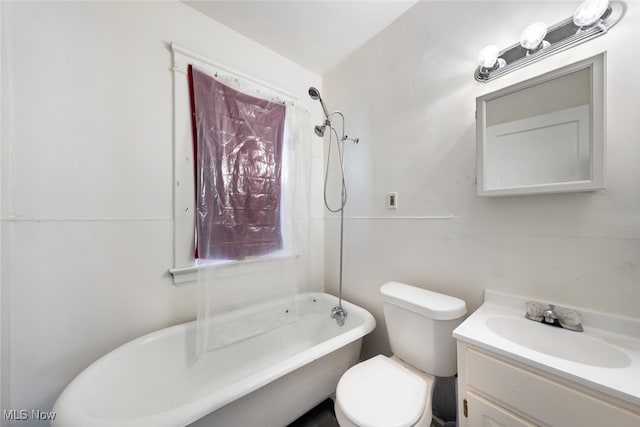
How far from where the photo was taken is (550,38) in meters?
0.91

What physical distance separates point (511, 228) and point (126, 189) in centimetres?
202

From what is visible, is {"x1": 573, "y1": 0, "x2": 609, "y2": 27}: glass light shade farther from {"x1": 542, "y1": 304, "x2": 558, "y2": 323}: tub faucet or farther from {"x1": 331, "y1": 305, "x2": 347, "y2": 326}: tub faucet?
{"x1": 331, "y1": 305, "x2": 347, "y2": 326}: tub faucet

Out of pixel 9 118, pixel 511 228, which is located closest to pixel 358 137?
pixel 511 228

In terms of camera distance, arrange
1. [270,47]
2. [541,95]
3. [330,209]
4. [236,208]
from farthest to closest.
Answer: [330,209], [270,47], [236,208], [541,95]

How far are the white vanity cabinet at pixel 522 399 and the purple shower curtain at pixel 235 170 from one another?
132 centimetres

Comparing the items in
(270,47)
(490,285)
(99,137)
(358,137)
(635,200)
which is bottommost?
(490,285)

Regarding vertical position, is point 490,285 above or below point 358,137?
below

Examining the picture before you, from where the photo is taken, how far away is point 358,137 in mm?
1783

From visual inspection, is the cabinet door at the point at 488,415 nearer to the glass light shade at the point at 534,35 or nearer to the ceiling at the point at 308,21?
the glass light shade at the point at 534,35

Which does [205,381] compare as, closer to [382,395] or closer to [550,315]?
[382,395]

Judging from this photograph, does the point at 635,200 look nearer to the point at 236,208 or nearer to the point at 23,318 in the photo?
the point at 236,208

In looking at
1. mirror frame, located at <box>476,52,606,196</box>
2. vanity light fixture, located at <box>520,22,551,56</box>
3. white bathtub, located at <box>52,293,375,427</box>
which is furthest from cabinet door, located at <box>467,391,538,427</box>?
vanity light fixture, located at <box>520,22,551,56</box>

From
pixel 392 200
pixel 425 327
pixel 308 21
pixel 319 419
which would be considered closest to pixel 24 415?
pixel 319 419

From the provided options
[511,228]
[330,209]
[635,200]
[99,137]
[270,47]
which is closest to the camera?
[635,200]
